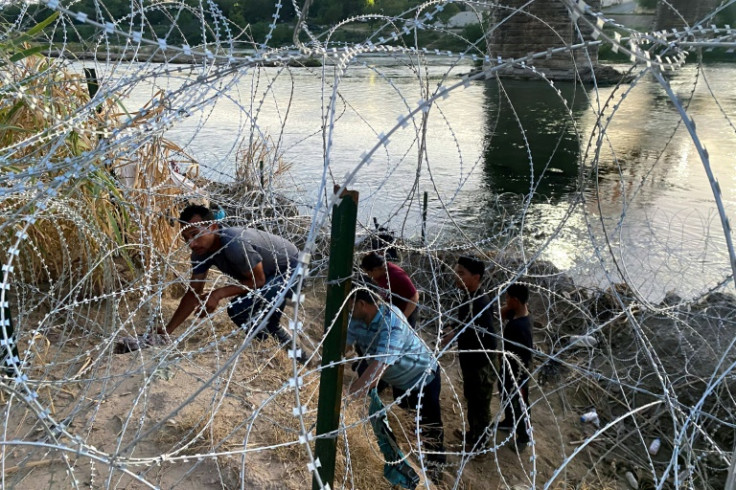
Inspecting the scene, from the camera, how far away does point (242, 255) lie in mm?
3764

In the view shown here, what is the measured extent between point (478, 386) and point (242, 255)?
1828 millimetres

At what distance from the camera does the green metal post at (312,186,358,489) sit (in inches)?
75.4

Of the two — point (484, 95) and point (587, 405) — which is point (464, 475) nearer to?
point (587, 405)

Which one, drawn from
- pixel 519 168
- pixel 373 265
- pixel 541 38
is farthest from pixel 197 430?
pixel 541 38

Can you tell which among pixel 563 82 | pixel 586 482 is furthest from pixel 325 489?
pixel 563 82

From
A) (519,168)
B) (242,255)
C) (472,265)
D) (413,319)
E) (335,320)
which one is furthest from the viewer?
(519,168)

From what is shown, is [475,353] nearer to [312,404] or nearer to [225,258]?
[312,404]

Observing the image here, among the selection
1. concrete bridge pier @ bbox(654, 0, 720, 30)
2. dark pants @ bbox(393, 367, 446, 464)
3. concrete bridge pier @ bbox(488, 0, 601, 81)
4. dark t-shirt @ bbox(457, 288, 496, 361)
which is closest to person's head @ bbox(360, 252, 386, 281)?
dark t-shirt @ bbox(457, 288, 496, 361)

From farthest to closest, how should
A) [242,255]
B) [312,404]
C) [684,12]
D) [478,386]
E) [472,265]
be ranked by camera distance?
1. [684,12]
2. [478,386]
3. [242,255]
4. [472,265]
5. [312,404]

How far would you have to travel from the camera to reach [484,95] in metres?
25.7

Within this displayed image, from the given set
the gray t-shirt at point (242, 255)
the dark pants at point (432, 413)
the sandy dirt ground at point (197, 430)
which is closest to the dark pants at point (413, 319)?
the dark pants at point (432, 413)

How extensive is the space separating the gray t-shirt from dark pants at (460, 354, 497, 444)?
4.60ft

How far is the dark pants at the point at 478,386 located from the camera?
386 cm

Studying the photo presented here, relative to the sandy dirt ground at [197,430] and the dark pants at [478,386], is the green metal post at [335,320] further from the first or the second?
the dark pants at [478,386]
